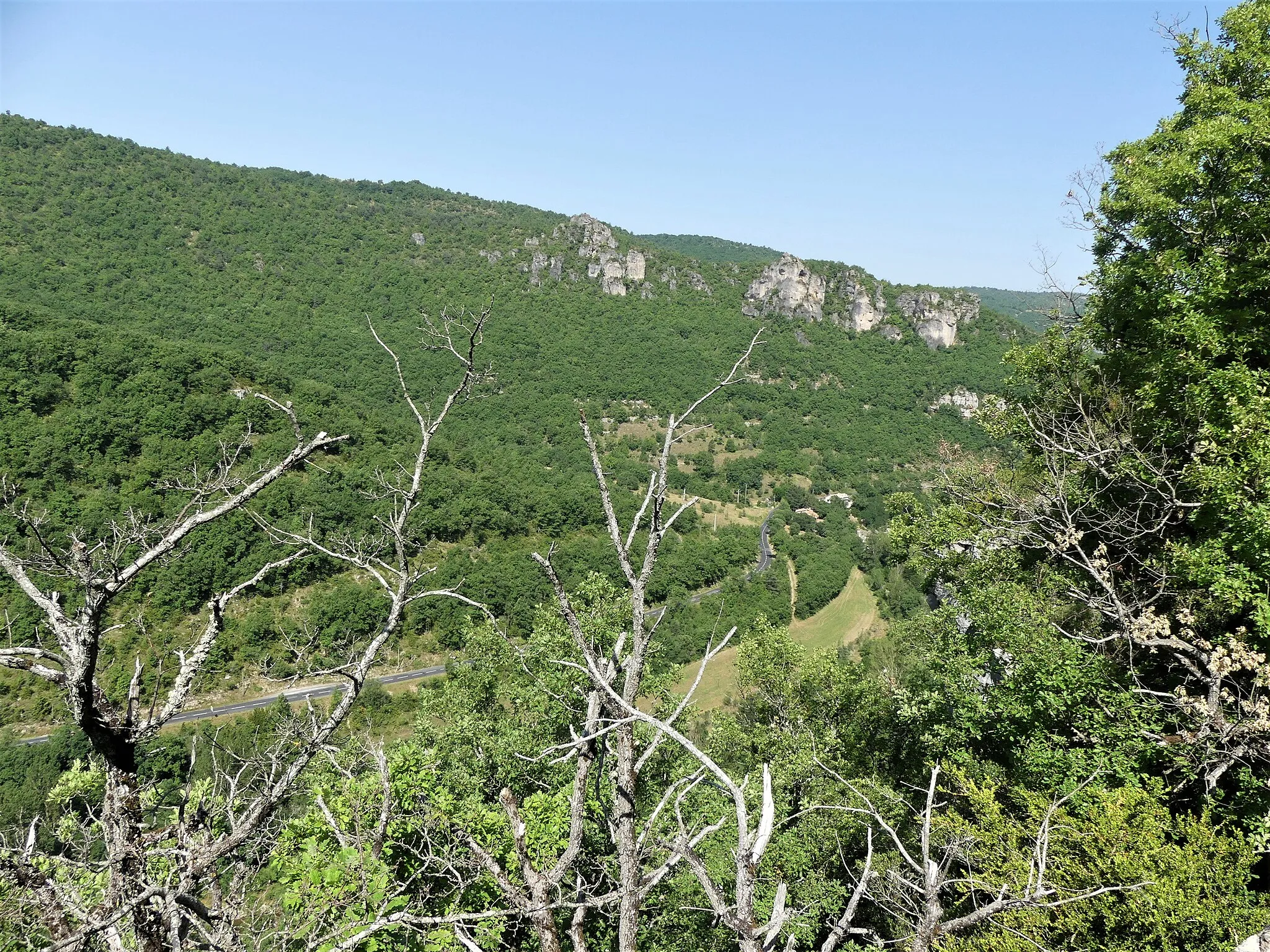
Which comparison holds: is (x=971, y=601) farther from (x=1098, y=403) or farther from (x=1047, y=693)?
(x=1098, y=403)

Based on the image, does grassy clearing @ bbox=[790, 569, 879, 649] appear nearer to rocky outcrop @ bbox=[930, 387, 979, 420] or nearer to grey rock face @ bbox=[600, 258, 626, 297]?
rocky outcrop @ bbox=[930, 387, 979, 420]

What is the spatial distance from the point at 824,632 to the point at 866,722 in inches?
1474

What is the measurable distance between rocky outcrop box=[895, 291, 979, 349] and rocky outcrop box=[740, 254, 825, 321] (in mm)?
19184

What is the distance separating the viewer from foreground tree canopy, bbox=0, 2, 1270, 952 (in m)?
4.32

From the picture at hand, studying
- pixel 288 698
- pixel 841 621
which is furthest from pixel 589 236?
pixel 288 698

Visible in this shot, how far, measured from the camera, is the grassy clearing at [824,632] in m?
43.1

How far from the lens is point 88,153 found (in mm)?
114500

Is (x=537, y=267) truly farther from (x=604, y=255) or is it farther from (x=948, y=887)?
(x=948, y=887)

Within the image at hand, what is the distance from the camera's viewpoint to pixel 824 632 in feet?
172

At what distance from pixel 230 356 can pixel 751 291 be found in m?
104

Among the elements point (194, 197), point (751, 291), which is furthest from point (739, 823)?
point (194, 197)

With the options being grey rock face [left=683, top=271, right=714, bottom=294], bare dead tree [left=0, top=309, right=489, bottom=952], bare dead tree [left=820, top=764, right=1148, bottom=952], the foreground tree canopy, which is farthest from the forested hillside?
bare dead tree [left=0, top=309, right=489, bottom=952]

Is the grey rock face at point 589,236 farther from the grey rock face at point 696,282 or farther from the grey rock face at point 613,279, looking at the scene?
the grey rock face at point 696,282

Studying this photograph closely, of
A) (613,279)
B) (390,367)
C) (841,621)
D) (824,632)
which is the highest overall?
(613,279)
